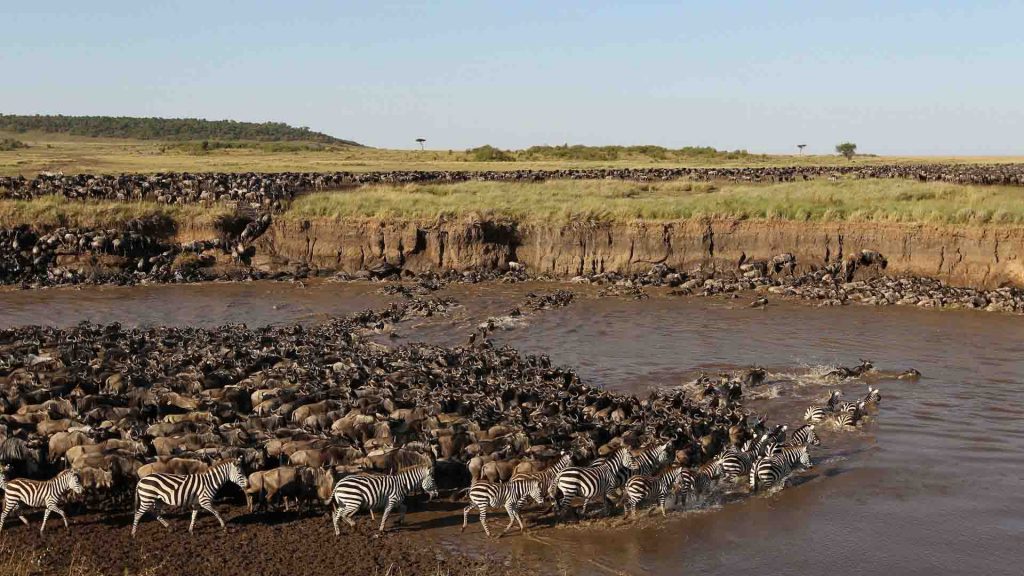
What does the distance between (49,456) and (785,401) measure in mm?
11791

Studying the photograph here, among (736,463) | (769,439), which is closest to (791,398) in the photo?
(769,439)

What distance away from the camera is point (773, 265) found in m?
29.8

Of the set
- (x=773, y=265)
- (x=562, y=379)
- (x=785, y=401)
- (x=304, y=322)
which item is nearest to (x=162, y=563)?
(x=562, y=379)

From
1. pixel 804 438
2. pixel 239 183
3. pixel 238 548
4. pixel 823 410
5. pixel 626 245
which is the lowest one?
pixel 238 548

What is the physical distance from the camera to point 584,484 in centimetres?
1136

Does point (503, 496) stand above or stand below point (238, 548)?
above

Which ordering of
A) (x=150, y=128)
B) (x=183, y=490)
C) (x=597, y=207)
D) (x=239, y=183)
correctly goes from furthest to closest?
(x=150, y=128) → (x=239, y=183) → (x=597, y=207) → (x=183, y=490)

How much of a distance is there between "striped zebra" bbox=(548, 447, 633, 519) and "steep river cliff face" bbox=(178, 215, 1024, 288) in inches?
773

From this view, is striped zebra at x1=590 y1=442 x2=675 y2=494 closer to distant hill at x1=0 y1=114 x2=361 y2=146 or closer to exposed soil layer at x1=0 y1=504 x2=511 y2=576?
exposed soil layer at x1=0 y1=504 x2=511 y2=576

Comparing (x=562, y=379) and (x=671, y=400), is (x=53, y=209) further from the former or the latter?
(x=671, y=400)

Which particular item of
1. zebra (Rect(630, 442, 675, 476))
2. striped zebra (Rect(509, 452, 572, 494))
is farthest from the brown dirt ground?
zebra (Rect(630, 442, 675, 476))

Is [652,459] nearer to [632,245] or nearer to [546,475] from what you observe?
[546,475]

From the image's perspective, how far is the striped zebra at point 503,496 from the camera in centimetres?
1094

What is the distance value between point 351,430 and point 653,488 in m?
4.27
